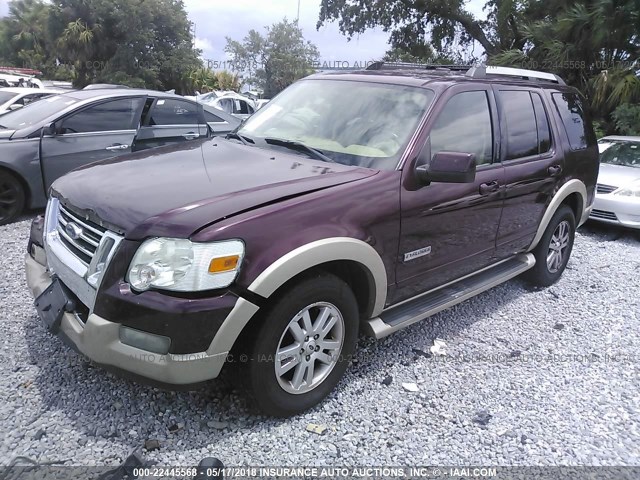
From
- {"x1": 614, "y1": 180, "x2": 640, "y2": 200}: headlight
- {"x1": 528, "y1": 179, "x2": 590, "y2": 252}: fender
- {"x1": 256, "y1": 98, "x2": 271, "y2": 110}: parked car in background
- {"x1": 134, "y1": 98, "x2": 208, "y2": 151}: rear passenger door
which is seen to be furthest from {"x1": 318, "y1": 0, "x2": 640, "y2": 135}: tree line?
{"x1": 134, "y1": 98, "x2": 208, "y2": 151}: rear passenger door

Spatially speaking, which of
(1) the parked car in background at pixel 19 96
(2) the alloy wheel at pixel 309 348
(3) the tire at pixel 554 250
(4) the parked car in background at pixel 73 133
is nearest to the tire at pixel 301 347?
(2) the alloy wheel at pixel 309 348

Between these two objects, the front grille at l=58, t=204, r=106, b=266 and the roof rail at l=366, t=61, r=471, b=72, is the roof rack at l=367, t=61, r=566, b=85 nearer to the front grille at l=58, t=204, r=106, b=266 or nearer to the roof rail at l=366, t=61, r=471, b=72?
the roof rail at l=366, t=61, r=471, b=72

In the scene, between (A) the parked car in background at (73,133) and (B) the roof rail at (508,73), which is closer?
(B) the roof rail at (508,73)

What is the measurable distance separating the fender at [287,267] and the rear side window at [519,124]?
1.80m

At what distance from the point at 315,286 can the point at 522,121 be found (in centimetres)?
253

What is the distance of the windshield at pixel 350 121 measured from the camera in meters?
3.10

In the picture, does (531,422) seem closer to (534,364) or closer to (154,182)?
(534,364)

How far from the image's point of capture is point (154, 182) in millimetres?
2668

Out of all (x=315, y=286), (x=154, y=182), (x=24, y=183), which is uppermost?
(x=154, y=182)

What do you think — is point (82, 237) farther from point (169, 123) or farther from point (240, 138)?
point (169, 123)

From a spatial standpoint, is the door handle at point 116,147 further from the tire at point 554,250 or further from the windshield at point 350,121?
the tire at point 554,250

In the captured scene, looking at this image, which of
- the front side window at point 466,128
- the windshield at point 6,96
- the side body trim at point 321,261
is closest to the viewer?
the side body trim at point 321,261

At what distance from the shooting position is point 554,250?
4.82m

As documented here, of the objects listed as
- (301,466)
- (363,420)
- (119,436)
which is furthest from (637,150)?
(119,436)
